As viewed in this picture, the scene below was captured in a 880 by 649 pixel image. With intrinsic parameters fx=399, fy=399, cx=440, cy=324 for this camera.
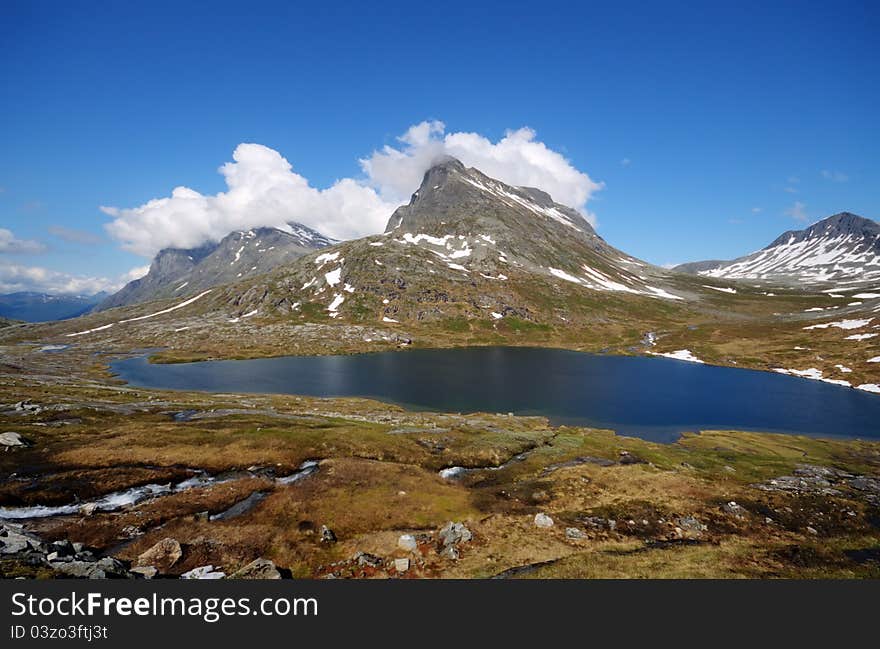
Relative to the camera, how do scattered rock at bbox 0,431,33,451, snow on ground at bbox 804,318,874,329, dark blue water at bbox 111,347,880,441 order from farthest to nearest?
snow on ground at bbox 804,318,874,329
dark blue water at bbox 111,347,880,441
scattered rock at bbox 0,431,33,451

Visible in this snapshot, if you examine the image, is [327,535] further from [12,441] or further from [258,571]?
[12,441]

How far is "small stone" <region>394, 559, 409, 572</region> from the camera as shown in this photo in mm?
27766

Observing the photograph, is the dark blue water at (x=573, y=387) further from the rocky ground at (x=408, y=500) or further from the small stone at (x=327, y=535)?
the small stone at (x=327, y=535)

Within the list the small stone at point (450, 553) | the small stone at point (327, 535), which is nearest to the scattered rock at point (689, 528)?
the small stone at point (450, 553)

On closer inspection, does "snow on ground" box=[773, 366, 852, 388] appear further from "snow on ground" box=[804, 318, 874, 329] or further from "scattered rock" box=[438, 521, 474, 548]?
"scattered rock" box=[438, 521, 474, 548]

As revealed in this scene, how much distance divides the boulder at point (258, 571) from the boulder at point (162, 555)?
4840 millimetres

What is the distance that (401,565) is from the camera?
27.9 m

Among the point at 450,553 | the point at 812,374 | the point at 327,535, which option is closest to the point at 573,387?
the point at 812,374

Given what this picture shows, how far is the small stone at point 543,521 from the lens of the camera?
35375 mm

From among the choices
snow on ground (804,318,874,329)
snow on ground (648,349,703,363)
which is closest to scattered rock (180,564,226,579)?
snow on ground (648,349,703,363)

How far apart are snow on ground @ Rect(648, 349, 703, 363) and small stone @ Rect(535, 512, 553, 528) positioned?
496 ft

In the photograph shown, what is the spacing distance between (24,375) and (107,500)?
4443 inches

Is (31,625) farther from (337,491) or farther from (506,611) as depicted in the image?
(337,491)

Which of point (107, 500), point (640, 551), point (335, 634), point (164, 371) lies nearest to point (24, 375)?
point (164, 371)
